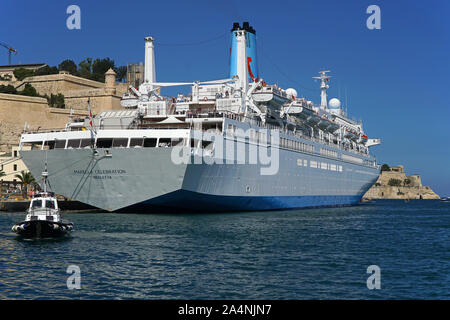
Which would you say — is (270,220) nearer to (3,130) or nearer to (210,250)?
(210,250)

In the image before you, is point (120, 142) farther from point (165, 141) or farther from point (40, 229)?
point (40, 229)

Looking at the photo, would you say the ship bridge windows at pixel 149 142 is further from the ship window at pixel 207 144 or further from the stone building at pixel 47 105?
the stone building at pixel 47 105

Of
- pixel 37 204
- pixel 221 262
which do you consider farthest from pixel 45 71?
pixel 221 262

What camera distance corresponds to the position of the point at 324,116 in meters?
62.9

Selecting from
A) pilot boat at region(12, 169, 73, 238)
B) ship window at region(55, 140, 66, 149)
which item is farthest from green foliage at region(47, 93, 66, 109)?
pilot boat at region(12, 169, 73, 238)

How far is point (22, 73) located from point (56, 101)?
1830 cm

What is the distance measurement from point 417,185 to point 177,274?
171535 mm

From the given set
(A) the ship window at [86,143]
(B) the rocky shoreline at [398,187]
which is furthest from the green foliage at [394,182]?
(A) the ship window at [86,143]

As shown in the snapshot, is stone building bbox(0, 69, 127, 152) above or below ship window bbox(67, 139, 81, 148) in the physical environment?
above

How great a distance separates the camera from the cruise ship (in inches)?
1453

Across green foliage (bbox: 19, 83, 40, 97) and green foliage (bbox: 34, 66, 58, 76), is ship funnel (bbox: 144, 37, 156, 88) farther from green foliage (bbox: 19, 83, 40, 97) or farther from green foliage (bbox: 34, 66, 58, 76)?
green foliage (bbox: 34, 66, 58, 76)

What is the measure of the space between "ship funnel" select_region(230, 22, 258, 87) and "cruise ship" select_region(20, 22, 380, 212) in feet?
0.32

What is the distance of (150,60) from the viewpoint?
166ft
